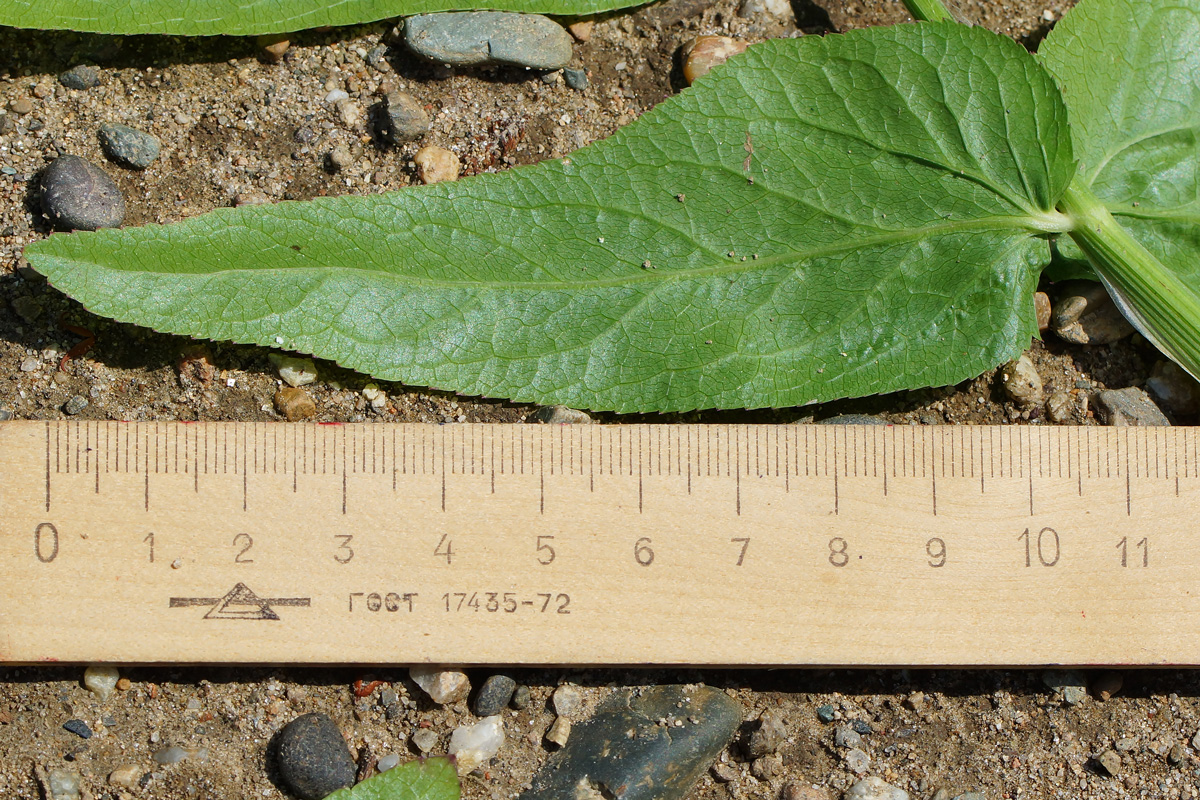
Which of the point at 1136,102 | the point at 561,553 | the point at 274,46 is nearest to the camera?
the point at 561,553

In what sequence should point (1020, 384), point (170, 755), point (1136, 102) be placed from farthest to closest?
point (1020, 384), point (1136, 102), point (170, 755)

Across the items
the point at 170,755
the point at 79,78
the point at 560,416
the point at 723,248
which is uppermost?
the point at 79,78

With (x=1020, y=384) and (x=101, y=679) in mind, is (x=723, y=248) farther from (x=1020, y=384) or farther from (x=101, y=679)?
(x=101, y=679)

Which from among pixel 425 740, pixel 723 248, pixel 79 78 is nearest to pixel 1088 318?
pixel 723 248

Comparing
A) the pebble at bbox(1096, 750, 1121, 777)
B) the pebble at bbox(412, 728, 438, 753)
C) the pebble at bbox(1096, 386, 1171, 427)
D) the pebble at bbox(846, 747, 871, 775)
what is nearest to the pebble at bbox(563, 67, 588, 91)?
the pebble at bbox(1096, 386, 1171, 427)

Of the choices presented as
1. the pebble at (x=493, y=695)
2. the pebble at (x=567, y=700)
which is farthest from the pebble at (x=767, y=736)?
the pebble at (x=493, y=695)

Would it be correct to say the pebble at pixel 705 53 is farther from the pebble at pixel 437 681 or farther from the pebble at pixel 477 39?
the pebble at pixel 437 681
